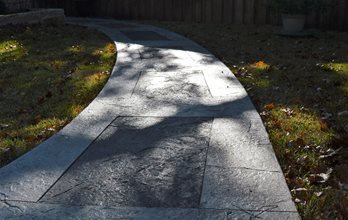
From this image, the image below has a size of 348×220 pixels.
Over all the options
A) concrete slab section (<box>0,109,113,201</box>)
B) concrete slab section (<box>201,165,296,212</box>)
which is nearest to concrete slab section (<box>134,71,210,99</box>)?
concrete slab section (<box>0,109,113,201</box>)

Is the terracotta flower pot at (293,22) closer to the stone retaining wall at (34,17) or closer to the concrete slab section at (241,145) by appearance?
the stone retaining wall at (34,17)

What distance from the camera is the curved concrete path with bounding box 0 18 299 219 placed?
274 cm

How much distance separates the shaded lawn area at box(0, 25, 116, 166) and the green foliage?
3899mm

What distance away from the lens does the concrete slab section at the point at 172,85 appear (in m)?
5.34

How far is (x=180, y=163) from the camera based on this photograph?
11.1ft

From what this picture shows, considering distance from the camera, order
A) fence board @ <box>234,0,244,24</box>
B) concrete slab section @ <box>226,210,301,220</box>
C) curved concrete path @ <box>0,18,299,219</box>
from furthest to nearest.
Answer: fence board @ <box>234,0,244,24</box> → curved concrete path @ <box>0,18,299,219</box> → concrete slab section @ <box>226,210,301,220</box>

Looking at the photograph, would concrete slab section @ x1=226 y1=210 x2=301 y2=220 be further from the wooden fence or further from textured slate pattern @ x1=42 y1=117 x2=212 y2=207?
the wooden fence

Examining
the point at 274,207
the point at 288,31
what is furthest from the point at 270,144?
the point at 288,31

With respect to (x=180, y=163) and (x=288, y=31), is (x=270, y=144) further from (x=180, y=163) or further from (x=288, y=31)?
(x=288, y=31)

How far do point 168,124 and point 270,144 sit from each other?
1020 mm

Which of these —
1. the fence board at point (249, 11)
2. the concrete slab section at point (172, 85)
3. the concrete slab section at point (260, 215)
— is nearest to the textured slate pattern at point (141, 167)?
the concrete slab section at point (260, 215)

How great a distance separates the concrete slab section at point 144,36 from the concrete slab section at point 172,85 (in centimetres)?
340

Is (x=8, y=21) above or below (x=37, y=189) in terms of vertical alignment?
above

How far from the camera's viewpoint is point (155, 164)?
339 centimetres
